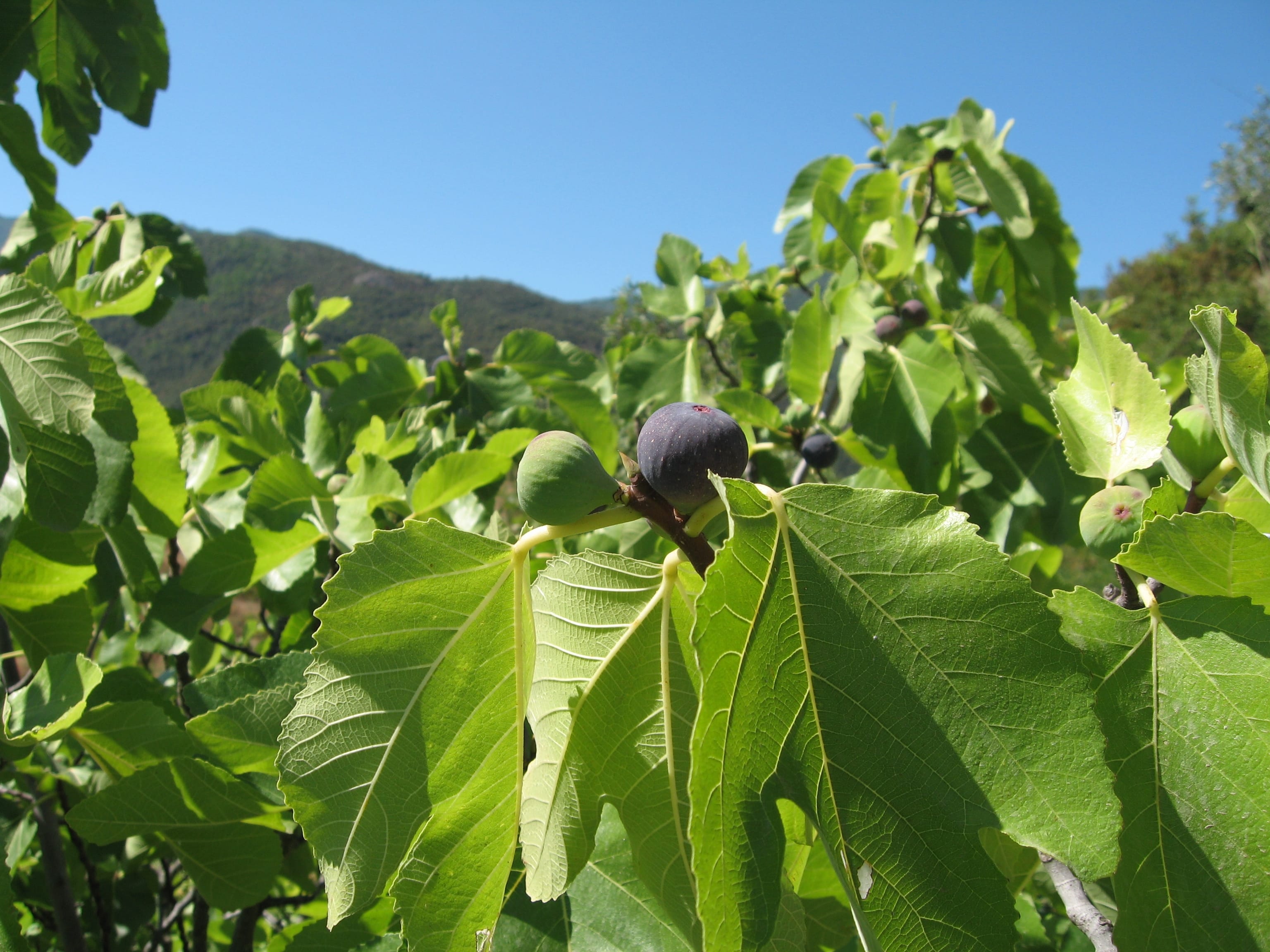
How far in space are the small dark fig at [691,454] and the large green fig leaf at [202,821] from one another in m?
0.81

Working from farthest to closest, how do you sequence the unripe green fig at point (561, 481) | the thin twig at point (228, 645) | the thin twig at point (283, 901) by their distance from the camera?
1. the thin twig at point (228, 645)
2. the thin twig at point (283, 901)
3. the unripe green fig at point (561, 481)

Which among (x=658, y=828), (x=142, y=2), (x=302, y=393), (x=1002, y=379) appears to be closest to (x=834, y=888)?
(x=658, y=828)

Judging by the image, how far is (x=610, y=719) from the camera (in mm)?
732

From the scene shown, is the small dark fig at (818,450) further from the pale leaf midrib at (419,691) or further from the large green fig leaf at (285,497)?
the pale leaf midrib at (419,691)

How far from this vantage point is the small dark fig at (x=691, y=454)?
72 centimetres

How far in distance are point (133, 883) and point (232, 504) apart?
1.18 meters

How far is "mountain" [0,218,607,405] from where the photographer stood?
45.1 m

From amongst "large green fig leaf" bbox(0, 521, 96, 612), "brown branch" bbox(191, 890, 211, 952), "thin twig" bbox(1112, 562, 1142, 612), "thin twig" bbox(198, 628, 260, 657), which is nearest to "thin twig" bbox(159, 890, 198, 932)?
"brown branch" bbox(191, 890, 211, 952)

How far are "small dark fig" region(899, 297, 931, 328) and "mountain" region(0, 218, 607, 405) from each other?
38.3 m

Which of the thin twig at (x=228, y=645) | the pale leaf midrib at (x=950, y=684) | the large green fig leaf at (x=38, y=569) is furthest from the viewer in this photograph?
the thin twig at (x=228, y=645)

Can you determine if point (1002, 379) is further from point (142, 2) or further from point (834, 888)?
point (142, 2)

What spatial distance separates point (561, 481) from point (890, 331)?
185cm

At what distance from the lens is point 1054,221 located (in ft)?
7.76

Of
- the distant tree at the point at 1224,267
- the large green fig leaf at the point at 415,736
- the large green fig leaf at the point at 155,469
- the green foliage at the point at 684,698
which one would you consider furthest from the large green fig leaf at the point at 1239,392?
the distant tree at the point at 1224,267
